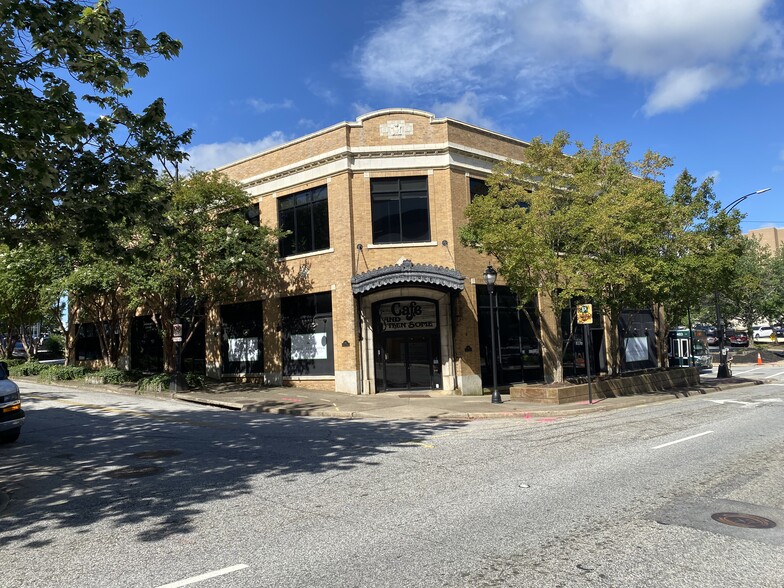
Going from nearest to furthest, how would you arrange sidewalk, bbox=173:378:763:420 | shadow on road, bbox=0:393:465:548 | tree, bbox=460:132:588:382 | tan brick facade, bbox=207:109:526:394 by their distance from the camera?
shadow on road, bbox=0:393:465:548 → sidewalk, bbox=173:378:763:420 → tree, bbox=460:132:588:382 → tan brick facade, bbox=207:109:526:394

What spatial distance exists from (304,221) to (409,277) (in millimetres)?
6116

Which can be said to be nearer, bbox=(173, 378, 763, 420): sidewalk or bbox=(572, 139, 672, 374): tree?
bbox=(173, 378, 763, 420): sidewalk

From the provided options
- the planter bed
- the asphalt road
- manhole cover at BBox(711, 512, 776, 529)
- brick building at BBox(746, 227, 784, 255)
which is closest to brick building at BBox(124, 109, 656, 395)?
the planter bed

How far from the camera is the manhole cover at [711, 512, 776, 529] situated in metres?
5.73

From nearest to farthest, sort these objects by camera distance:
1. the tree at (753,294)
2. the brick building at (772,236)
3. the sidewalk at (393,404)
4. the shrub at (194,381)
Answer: the sidewalk at (393,404), the shrub at (194,381), the tree at (753,294), the brick building at (772,236)

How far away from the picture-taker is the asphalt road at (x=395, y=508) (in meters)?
4.71

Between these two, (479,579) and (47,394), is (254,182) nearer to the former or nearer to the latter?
(47,394)

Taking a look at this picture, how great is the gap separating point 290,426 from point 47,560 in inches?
352

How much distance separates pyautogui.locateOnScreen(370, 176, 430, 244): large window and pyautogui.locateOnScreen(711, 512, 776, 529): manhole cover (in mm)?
16711

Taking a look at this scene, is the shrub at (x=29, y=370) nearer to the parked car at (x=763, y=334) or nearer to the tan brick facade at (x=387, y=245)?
the tan brick facade at (x=387, y=245)

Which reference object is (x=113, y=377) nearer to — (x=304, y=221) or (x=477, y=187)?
(x=304, y=221)

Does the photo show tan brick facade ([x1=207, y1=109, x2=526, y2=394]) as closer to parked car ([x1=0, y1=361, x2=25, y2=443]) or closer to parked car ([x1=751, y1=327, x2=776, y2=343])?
parked car ([x1=0, y1=361, x2=25, y2=443])

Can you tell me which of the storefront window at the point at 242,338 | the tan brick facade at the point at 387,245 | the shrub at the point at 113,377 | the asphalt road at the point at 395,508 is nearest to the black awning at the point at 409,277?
the tan brick facade at the point at 387,245

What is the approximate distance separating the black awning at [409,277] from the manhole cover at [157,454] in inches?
415
